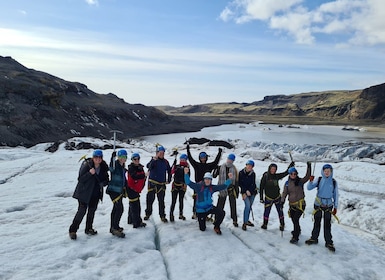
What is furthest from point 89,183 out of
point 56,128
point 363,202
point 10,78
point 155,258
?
point 10,78

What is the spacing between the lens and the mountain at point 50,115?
63.5 m

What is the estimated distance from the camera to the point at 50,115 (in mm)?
76062

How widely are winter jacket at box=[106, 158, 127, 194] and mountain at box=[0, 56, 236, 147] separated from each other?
2031 inches

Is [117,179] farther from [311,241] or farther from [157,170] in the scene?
[311,241]

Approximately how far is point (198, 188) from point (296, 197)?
3.23 m

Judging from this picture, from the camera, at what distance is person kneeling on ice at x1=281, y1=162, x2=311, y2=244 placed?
35.4ft

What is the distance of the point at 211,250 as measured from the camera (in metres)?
9.66

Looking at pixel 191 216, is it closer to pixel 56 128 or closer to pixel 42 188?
pixel 42 188

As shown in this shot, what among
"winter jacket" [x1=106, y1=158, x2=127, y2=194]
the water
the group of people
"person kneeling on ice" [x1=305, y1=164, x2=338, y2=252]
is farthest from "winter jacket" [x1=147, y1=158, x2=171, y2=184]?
the water

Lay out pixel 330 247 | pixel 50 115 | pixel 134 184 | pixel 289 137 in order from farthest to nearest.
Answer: pixel 289 137 < pixel 50 115 < pixel 134 184 < pixel 330 247

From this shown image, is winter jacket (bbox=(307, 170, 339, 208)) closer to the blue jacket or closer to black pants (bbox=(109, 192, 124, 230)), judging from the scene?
the blue jacket

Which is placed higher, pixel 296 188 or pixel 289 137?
pixel 296 188

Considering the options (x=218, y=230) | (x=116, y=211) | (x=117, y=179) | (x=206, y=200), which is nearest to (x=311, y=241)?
(x=218, y=230)

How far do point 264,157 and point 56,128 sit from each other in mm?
50367
